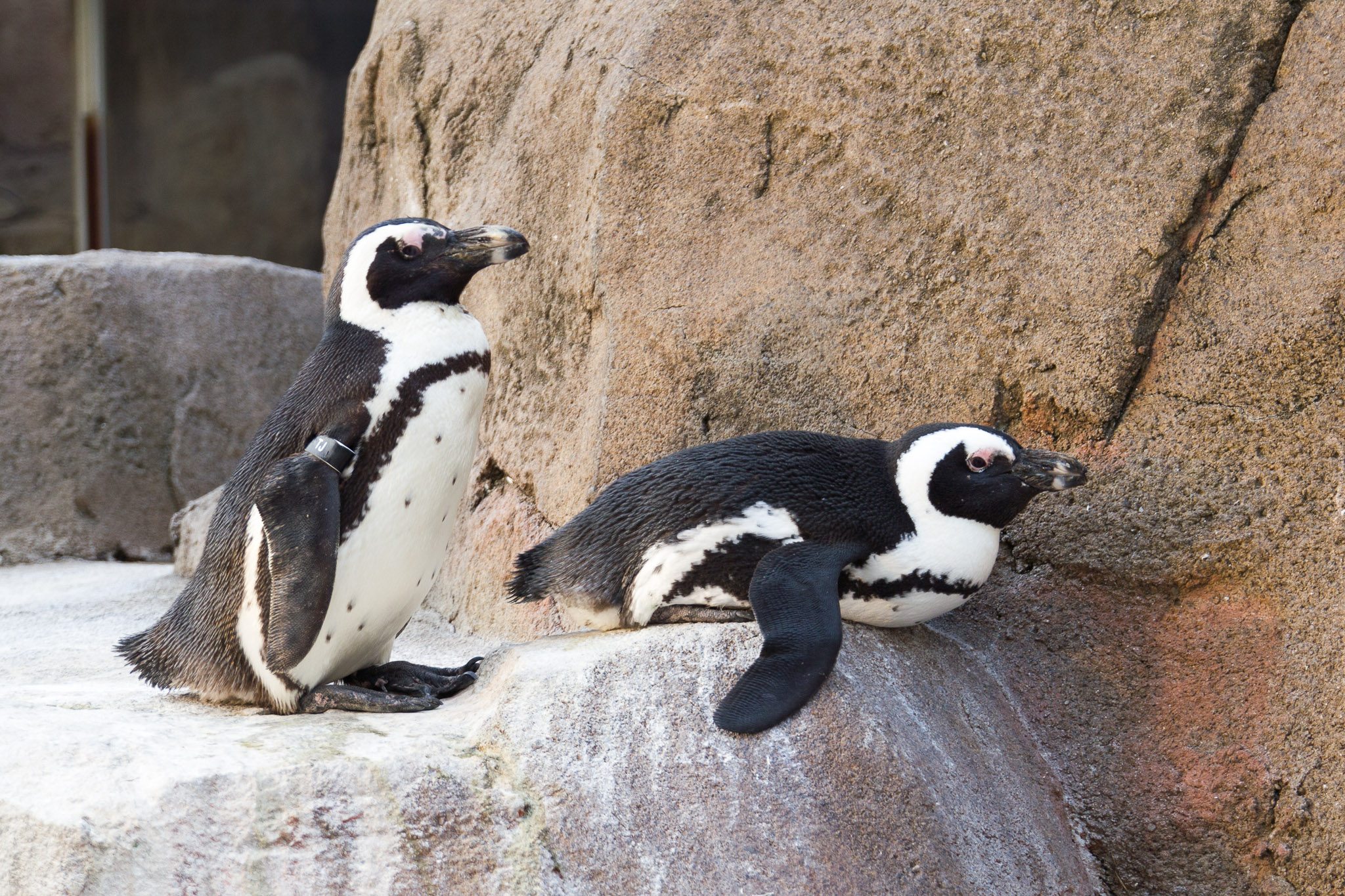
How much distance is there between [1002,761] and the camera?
2.22m

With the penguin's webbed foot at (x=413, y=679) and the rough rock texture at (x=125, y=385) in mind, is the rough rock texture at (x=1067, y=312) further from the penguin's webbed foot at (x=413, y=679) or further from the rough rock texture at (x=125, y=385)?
the rough rock texture at (x=125, y=385)

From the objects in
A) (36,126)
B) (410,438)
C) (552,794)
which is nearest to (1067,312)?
(410,438)

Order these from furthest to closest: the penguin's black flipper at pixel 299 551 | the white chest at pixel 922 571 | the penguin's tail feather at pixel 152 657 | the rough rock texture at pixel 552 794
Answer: the penguin's tail feather at pixel 152 657 → the white chest at pixel 922 571 → the penguin's black flipper at pixel 299 551 → the rough rock texture at pixel 552 794

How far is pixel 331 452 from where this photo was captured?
214 centimetres

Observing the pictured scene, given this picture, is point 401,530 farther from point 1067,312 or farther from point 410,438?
point 1067,312

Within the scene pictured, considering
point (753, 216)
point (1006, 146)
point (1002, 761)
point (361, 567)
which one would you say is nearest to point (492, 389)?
point (753, 216)

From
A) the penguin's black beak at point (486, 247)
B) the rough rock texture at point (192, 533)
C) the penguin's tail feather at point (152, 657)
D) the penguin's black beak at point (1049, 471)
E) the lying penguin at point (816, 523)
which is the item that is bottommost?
the rough rock texture at point (192, 533)

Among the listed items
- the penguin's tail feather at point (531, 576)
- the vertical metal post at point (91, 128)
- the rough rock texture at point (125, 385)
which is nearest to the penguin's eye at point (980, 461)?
the penguin's tail feather at point (531, 576)

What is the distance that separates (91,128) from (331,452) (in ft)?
21.8

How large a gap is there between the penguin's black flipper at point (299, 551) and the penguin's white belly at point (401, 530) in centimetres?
6

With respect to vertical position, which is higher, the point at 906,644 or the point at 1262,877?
the point at 906,644

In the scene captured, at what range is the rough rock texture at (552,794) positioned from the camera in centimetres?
173

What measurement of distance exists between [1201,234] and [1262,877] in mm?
1159

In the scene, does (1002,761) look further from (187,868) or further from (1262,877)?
(187,868)
